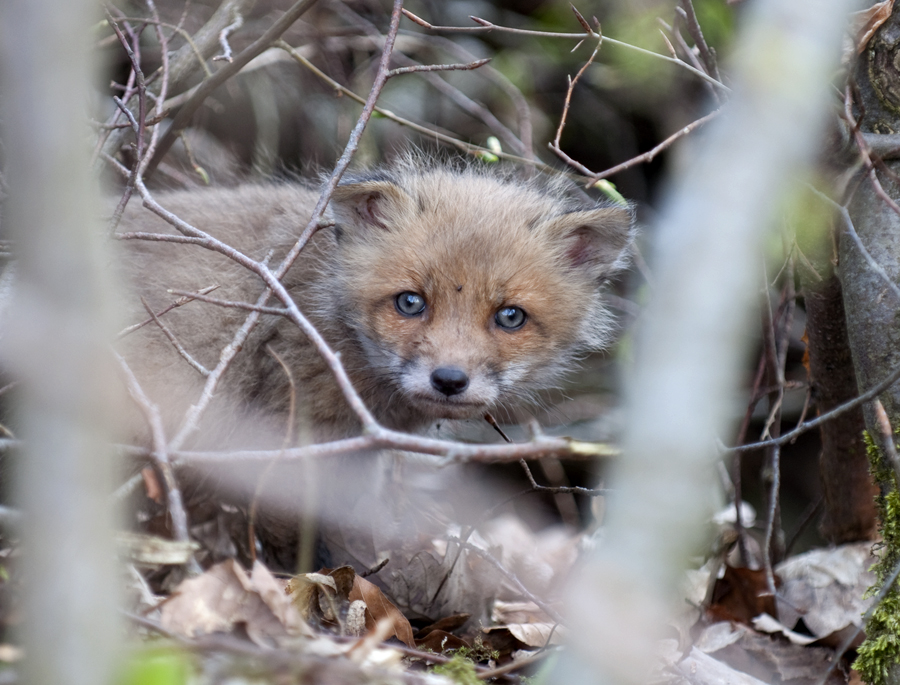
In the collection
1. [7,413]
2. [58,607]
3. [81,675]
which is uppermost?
[58,607]

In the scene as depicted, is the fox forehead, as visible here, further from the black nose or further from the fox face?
the black nose

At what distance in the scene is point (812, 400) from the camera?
13.4ft

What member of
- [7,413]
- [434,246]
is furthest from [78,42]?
[7,413]

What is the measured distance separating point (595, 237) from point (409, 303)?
4.10 ft

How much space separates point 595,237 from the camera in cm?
439

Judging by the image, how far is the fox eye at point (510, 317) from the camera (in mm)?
3951

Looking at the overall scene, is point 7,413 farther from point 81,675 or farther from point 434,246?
point 81,675

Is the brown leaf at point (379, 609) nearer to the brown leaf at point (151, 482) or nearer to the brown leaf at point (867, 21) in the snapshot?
the brown leaf at point (151, 482)

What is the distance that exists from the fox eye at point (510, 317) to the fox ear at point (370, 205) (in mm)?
821

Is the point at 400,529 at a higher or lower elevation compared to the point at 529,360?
lower

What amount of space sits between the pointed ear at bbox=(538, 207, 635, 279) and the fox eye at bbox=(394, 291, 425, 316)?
2.88ft

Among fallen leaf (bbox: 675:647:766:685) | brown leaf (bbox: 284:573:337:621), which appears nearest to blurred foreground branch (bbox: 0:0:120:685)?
brown leaf (bbox: 284:573:337:621)

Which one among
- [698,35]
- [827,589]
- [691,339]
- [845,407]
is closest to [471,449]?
[691,339]

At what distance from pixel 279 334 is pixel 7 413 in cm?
147
